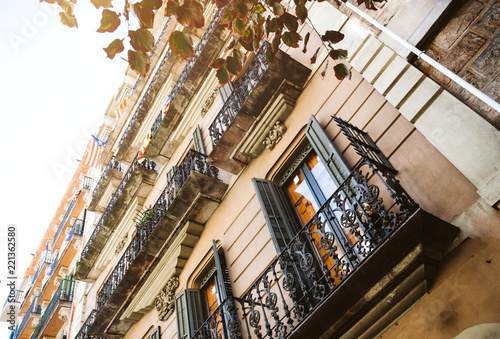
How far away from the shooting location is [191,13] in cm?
380

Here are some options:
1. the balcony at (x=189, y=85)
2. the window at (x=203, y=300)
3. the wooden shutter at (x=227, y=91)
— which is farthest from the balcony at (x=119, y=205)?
the window at (x=203, y=300)

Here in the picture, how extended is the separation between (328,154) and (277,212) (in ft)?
4.88

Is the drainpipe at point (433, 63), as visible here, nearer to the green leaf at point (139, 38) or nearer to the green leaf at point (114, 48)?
the green leaf at point (139, 38)

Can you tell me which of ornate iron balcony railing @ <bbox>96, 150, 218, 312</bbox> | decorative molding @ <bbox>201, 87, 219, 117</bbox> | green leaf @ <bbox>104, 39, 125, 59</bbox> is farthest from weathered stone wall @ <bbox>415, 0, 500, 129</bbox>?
Answer: decorative molding @ <bbox>201, 87, 219, 117</bbox>

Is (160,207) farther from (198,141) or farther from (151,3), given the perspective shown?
(151,3)

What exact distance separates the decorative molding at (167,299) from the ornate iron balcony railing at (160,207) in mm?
1394

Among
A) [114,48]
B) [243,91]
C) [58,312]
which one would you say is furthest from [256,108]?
[58,312]

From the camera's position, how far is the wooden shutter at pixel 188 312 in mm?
7016

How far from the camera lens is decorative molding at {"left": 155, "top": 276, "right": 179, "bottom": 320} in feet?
28.1

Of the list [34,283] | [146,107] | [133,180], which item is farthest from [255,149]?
[34,283]

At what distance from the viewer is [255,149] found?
7.69 m

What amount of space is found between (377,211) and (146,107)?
14.2 metres

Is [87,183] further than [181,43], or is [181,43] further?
Answer: [87,183]

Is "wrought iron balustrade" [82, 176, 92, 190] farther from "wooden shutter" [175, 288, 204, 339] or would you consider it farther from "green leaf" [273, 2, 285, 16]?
"green leaf" [273, 2, 285, 16]
